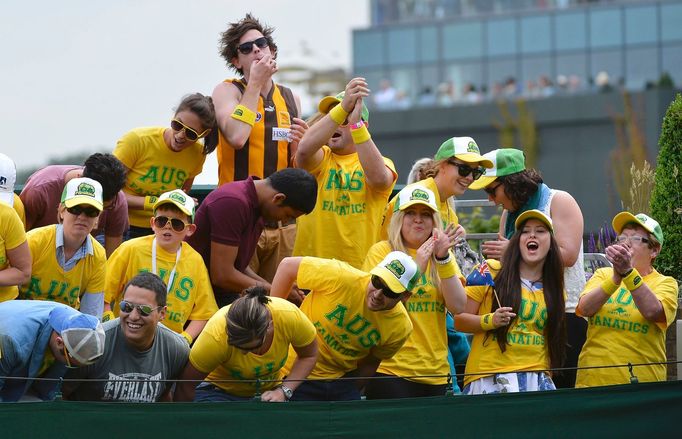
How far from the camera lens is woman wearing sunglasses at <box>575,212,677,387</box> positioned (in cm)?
716

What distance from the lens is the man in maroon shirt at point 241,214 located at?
748cm

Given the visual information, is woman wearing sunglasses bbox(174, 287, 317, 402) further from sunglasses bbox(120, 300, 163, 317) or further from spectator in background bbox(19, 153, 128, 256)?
spectator in background bbox(19, 153, 128, 256)

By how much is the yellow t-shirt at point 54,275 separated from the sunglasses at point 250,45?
2126 millimetres

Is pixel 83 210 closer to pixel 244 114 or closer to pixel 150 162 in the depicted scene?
pixel 150 162

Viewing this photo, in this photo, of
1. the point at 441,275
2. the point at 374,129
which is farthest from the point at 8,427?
the point at 374,129

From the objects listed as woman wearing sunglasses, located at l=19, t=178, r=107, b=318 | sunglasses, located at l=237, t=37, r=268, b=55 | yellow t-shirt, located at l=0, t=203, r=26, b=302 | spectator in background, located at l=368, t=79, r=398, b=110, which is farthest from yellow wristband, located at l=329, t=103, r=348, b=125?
spectator in background, located at l=368, t=79, r=398, b=110

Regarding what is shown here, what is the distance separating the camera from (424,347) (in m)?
7.18

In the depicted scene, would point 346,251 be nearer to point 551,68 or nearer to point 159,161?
point 159,161

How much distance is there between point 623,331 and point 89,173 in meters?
3.36

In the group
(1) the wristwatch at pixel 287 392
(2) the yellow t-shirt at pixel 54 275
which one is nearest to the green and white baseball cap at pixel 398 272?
(1) the wristwatch at pixel 287 392

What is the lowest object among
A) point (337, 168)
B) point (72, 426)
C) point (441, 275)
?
point (72, 426)

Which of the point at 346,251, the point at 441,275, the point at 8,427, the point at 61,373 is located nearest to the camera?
the point at 8,427

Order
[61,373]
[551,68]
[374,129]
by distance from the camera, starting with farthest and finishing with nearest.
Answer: [551,68] → [374,129] → [61,373]

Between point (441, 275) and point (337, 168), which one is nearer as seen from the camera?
point (441, 275)
